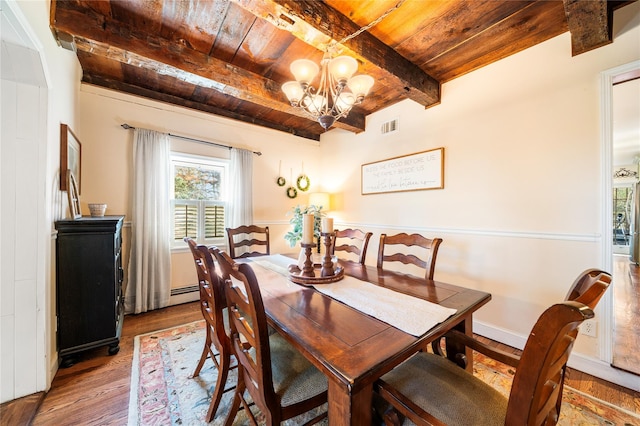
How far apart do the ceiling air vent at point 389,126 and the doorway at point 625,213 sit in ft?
5.79

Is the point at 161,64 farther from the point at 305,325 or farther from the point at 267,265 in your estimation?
A: the point at 305,325

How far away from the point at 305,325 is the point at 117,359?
1913 mm

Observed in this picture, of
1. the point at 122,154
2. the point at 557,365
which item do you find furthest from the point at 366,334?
the point at 122,154

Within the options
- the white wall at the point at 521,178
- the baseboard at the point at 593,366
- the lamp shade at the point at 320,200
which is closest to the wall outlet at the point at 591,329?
the white wall at the point at 521,178

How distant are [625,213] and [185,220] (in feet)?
33.4

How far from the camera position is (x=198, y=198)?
3.19m

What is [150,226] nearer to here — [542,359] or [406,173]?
[406,173]

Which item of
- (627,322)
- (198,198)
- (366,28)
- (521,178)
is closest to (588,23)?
(521,178)

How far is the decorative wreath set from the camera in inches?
160

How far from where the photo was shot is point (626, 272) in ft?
14.6

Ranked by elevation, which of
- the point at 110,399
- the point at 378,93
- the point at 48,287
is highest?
the point at 378,93

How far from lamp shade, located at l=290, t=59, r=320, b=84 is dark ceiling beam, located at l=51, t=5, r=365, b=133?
0.88 m

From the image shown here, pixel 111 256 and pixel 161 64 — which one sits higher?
pixel 161 64

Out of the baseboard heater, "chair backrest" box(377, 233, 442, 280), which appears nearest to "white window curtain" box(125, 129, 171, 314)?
the baseboard heater
